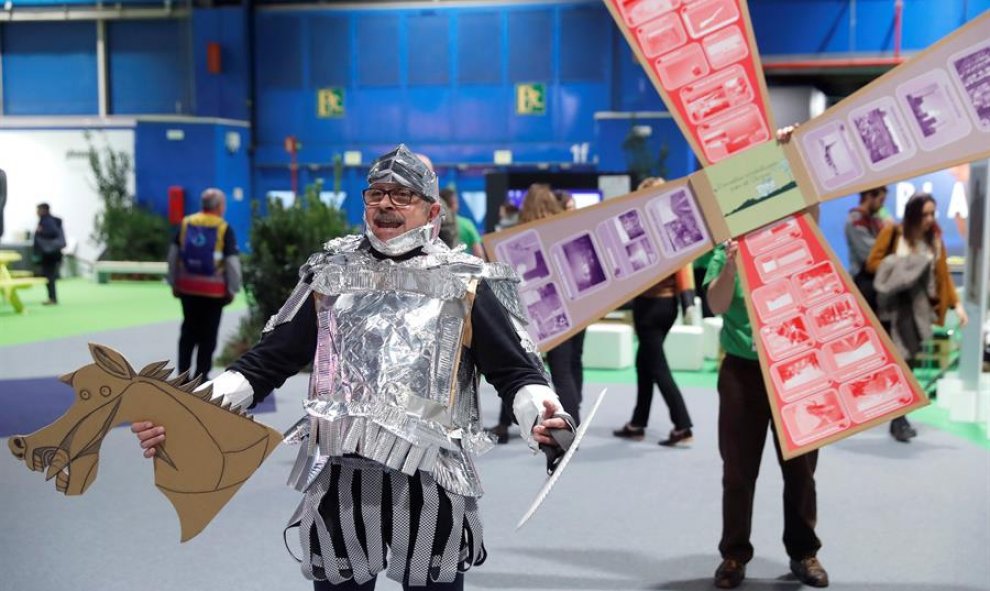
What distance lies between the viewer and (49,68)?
19.2 m

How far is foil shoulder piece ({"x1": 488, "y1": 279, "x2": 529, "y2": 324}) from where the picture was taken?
8.48 ft

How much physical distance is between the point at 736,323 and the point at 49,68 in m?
17.7

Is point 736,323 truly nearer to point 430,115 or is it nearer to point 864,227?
point 864,227

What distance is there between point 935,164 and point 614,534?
6.51 feet

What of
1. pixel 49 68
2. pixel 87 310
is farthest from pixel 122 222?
pixel 87 310

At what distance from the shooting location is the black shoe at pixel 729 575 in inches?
157

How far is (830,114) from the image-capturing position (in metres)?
3.51

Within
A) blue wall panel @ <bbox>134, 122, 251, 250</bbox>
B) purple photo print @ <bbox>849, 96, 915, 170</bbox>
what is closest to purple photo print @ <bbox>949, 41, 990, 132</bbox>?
purple photo print @ <bbox>849, 96, 915, 170</bbox>

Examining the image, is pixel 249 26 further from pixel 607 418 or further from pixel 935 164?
pixel 935 164

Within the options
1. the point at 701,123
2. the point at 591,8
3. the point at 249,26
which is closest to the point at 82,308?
the point at 249,26

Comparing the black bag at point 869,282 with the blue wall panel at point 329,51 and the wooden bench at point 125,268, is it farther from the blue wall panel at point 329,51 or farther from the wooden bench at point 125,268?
the blue wall panel at point 329,51

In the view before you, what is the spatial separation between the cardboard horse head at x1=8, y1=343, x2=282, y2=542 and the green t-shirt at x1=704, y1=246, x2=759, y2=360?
1894 millimetres

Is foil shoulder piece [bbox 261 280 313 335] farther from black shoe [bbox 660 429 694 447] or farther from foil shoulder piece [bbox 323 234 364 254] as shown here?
black shoe [bbox 660 429 694 447]

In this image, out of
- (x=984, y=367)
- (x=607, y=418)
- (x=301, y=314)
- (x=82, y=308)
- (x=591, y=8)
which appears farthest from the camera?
(x=591, y=8)
